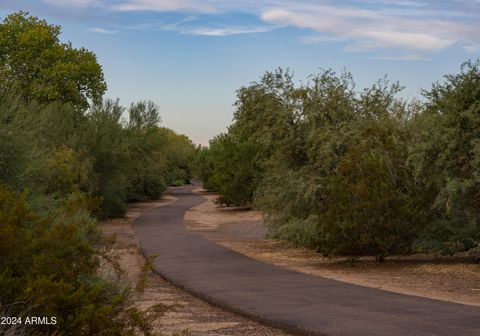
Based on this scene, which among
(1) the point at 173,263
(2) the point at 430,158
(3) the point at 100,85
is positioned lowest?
(1) the point at 173,263

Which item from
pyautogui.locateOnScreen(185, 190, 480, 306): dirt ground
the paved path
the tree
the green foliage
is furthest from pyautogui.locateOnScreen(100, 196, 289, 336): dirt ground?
the tree

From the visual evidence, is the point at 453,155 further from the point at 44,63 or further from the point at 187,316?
the point at 44,63

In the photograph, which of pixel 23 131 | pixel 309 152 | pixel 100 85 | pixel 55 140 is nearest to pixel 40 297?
pixel 23 131

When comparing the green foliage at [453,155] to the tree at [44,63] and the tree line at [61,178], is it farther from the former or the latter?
the tree at [44,63]

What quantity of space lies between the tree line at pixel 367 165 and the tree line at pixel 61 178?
24.2 ft

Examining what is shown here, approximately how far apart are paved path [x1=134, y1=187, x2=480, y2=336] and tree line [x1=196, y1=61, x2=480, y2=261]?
3.07m

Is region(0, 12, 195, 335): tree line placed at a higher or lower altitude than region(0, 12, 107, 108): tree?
lower

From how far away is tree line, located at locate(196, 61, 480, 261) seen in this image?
19938 mm

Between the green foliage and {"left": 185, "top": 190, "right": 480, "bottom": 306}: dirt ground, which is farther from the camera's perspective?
the green foliage

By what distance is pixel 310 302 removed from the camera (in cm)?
1426

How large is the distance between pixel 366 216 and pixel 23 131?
1023cm

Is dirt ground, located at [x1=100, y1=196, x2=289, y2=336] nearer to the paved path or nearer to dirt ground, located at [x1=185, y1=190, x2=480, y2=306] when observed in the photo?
the paved path

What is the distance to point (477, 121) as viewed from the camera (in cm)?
1919

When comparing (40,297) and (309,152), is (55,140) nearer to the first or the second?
(309,152)
